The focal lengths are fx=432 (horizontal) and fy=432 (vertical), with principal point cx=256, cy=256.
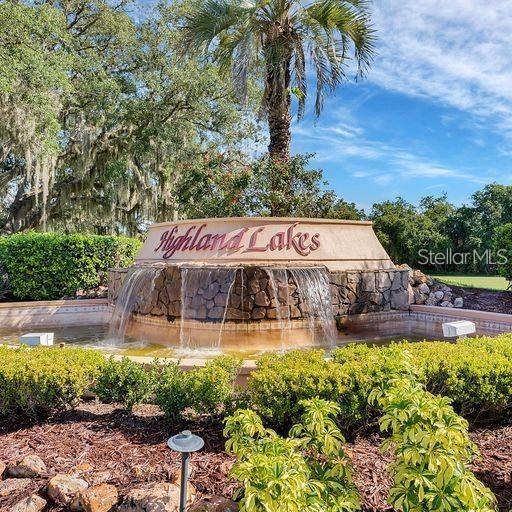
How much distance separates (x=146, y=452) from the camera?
9.32ft

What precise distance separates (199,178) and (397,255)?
17.1m

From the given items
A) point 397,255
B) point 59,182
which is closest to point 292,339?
point 59,182

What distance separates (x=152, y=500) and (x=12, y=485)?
3.01 feet

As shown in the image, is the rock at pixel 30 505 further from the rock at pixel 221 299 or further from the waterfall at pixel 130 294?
the waterfall at pixel 130 294

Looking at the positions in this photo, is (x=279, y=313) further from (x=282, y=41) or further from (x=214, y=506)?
(x=282, y=41)

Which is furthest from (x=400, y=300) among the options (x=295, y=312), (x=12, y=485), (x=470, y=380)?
(x=12, y=485)

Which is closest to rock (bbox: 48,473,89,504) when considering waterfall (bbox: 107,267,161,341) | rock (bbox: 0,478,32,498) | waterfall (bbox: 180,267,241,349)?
rock (bbox: 0,478,32,498)

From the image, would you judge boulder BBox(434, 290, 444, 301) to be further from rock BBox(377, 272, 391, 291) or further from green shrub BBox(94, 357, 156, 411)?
green shrub BBox(94, 357, 156, 411)

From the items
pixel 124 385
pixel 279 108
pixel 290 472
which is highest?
pixel 279 108

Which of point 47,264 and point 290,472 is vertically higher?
point 47,264

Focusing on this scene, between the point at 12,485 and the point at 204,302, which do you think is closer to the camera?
the point at 12,485

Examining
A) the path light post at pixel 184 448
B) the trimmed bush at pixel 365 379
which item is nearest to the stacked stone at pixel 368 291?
the trimmed bush at pixel 365 379

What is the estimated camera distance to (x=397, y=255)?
88.1 ft

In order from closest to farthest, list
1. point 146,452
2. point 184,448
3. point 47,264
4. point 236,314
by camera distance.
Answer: point 184,448
point 146,452
point 236,314
point 47,264
